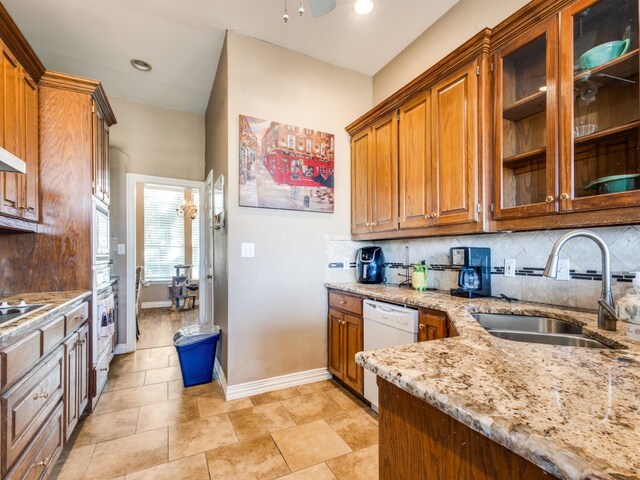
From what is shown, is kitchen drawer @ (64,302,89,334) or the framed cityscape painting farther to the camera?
the framed cityscape painting

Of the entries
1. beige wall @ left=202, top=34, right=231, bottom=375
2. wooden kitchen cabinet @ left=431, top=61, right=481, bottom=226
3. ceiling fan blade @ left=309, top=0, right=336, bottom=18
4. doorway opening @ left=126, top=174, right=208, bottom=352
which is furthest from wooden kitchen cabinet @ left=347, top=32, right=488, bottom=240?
doorway opening @ left=126, top=174, right=208, bottom=352

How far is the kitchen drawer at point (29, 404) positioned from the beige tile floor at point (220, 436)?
0.49 m

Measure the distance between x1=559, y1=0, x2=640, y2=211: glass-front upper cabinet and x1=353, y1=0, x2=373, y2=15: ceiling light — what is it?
1317 mm

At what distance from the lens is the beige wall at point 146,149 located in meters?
3.68

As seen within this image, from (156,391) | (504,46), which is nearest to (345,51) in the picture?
(504,46)

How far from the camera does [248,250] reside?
2.62 meters

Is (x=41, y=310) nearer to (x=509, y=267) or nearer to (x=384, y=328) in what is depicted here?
(x=384, y=328)

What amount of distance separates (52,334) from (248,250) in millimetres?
1345

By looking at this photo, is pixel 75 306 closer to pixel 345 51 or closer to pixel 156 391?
pixel 156 391

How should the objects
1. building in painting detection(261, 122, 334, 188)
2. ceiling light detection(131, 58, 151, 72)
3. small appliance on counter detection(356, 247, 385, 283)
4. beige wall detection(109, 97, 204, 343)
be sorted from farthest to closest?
beige wall detection(109, 97, 204, 343) < ceiling light detection(131, 58, 151, 72) < small appliance on counter detection(356, 247, 385, 283) < building in painting detection(261, 122, 334, 188)

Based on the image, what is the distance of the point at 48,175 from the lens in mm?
2254

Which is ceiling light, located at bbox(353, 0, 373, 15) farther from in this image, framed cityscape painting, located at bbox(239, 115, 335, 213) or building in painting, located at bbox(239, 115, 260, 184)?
building in painting, located at bbox(239, 115, 260, 184)

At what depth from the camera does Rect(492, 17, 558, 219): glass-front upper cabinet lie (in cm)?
157

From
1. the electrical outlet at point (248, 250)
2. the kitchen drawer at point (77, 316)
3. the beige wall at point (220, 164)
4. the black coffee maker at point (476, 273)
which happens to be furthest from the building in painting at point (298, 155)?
the kitchen drawer at point (77, 316)
